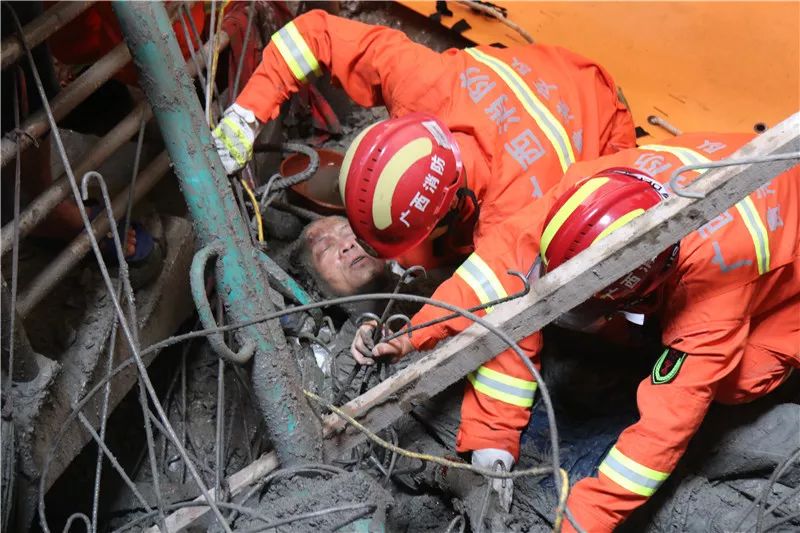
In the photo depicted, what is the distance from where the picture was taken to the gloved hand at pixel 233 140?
9.84 ft

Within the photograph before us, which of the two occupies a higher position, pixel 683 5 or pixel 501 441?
pixel 683 5

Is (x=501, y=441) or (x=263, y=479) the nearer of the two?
(x=263, y=479)

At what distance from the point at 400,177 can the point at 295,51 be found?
94 cm

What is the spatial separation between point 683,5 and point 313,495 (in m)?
4.23

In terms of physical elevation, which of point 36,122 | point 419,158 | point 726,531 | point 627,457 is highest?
point 36,122

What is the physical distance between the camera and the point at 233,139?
119 inches

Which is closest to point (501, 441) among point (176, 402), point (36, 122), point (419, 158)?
point (419, 158)

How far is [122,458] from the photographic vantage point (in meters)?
3.27

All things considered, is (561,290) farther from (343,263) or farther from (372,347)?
(343,263)

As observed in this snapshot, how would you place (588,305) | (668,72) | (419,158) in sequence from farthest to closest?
(668,72), (419,158), (588,305)

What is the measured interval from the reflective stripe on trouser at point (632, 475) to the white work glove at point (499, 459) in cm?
39

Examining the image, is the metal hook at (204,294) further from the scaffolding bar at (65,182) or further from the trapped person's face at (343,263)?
the trapped person's face at (343,263)

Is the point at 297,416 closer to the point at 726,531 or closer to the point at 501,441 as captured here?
the point at 501,441

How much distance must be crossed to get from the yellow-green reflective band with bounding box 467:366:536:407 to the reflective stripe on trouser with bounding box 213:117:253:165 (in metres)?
1.33
